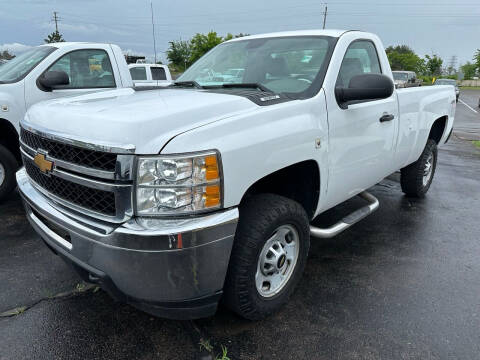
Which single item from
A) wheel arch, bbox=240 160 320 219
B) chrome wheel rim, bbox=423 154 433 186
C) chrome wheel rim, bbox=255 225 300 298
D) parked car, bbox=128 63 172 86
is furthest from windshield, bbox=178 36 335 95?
parked car, bbox=128 63 172 86

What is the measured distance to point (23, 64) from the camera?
16.2ft

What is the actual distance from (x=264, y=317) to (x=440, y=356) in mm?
1082

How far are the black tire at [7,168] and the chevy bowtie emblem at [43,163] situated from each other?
2603mm

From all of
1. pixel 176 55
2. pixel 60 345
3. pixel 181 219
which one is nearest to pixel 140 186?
pixel 181 219

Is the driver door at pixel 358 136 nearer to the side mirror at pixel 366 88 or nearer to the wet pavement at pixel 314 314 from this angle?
the side mirror at pixel 366 88

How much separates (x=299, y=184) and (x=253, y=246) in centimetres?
82

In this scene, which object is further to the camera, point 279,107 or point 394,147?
point 394,147

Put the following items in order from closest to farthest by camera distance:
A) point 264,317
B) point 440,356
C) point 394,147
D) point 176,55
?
point 440,356, point 264,317, point 394,147, point 176,55

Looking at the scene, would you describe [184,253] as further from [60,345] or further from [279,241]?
[60,345]

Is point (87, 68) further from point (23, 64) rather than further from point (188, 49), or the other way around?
point (188, 49)

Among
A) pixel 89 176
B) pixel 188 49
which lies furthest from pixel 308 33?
pixel 188 49

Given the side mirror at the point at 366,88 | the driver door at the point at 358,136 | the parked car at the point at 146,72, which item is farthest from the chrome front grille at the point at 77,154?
the parked car at the point at 146,72

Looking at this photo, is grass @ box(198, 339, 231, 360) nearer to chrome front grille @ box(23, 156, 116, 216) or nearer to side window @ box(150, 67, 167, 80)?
chrome front grille @ box(23, 156, 116, 216)

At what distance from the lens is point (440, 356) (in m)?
2.30
